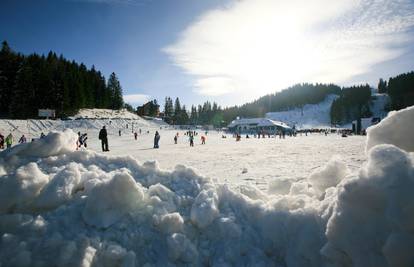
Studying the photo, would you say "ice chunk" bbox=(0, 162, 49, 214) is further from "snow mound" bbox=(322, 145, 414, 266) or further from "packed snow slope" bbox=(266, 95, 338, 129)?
"packed snow slope" bbox=(266, 95, 338, 129)

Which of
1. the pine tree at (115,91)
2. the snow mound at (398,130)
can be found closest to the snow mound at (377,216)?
the snow mound at (398,130)

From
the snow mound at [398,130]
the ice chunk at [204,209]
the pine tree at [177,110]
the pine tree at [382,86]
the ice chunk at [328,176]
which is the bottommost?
the ice chunk at [204,209]

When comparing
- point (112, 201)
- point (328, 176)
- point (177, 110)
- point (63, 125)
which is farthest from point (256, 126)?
point (112, 201)

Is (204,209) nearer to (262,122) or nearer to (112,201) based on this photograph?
(112,201)

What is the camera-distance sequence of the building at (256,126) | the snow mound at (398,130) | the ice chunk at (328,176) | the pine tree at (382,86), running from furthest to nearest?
Answer: the pine tree at (382,86) → the building at (256,126) → the ice chunk at (328,176) → the snow mound at (398,130)

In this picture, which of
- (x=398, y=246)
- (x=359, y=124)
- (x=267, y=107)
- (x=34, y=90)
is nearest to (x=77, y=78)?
(x=34, y=90)

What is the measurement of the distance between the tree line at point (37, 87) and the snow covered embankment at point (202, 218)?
7486 centimetres

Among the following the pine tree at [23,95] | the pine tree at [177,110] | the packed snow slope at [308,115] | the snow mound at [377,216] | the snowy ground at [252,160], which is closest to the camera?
the snow mound at [377,216]

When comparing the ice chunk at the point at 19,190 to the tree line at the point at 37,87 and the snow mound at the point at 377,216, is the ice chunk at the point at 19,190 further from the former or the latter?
the tree line at the point at 37,87

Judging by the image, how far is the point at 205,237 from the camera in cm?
368

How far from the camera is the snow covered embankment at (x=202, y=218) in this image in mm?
2781

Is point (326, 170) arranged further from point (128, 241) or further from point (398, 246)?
point (128, 241)

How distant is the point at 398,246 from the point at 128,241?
116 inches

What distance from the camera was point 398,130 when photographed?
3.82 metres
